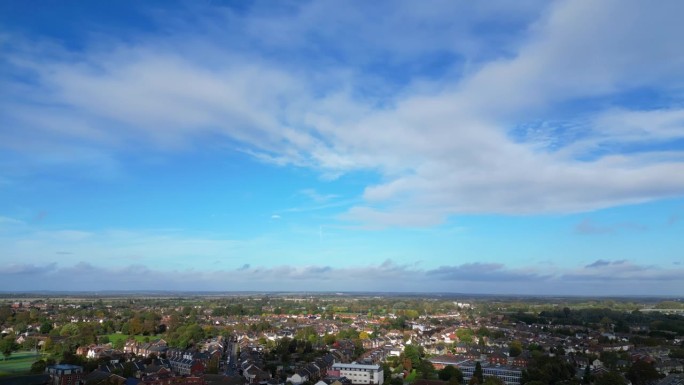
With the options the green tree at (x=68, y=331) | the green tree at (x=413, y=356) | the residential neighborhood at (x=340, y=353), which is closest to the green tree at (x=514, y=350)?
the residential neighborhood at (x=340, y=353)

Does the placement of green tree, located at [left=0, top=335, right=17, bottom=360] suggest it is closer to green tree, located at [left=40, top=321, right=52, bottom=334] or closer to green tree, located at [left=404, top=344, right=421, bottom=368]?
green tree, located at [left=40, top=321, right=52, bottom=334]

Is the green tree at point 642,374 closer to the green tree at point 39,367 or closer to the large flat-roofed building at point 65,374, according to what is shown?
the large flat-roofed building at point 65,374

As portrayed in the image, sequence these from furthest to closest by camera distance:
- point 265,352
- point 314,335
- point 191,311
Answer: point 191,311 → point 314,335 → point 265,352

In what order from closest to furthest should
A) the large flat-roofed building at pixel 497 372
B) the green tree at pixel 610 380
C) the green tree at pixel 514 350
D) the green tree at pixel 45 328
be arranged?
the green tree at pixel 610 380
the large flat-roofed building at pixel 497 372
the green tree at pixel 514 350
the green tree at pixel 45 328

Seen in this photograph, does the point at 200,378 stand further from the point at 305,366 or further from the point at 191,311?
the point at 191,311

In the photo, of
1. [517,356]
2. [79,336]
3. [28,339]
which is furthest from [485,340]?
[28,339]
